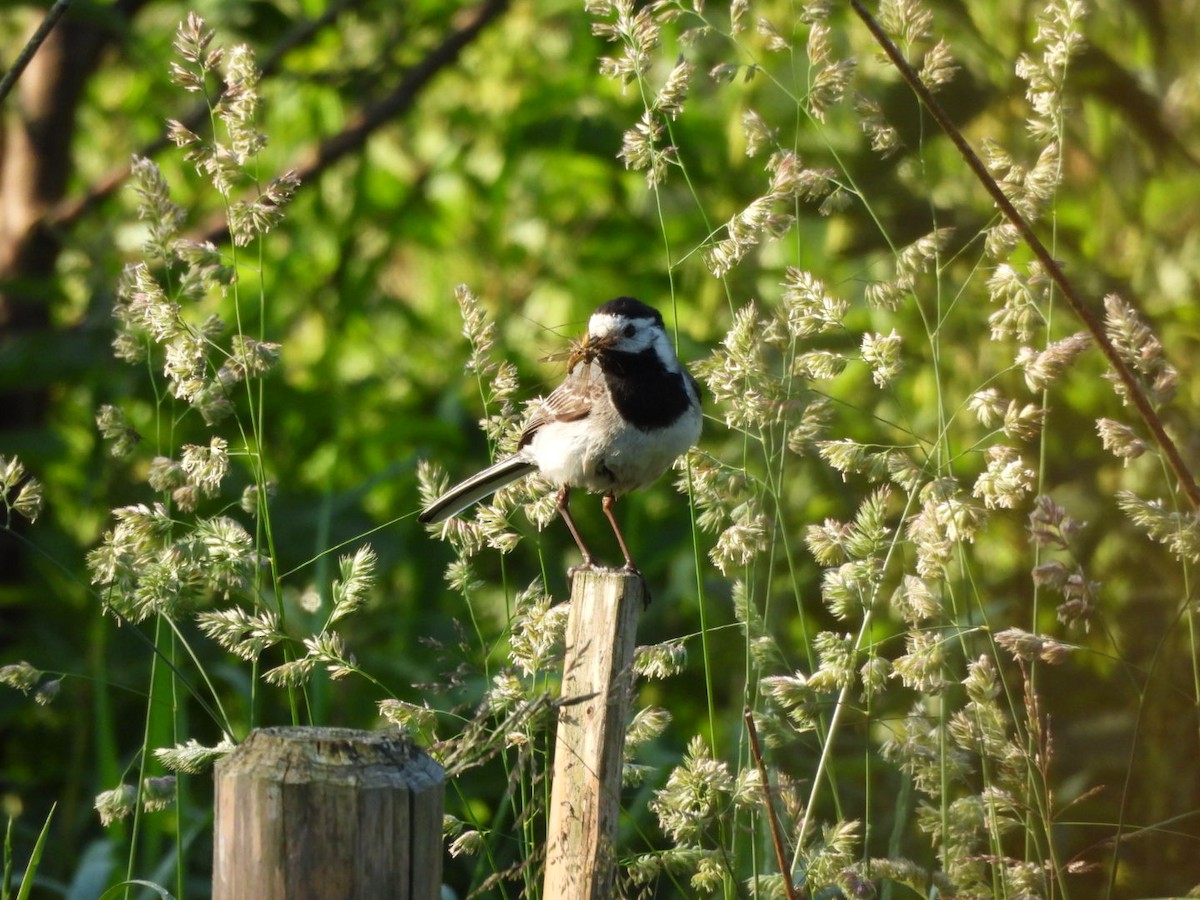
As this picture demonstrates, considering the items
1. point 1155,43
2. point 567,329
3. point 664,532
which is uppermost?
point 1155,43

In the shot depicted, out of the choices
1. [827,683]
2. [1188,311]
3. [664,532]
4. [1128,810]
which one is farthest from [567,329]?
[827,683]

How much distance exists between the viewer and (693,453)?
2406mm

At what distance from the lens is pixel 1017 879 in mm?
1958

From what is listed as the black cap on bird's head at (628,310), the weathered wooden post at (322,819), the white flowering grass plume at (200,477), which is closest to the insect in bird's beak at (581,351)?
the black cap on bird's head at (628,310)

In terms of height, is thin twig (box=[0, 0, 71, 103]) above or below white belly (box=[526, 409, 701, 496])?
above

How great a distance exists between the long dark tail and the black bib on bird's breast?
314mm

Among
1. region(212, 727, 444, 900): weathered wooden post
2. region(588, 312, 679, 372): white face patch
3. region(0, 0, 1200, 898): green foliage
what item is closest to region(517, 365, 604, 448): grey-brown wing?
region(588, 312, 679, 372): white face patch

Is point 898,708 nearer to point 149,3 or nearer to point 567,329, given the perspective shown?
point 567,329

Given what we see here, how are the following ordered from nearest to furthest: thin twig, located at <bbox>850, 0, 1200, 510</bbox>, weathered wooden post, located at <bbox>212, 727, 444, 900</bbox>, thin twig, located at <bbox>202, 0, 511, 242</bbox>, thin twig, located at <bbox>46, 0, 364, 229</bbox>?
weathered wooden post, located at <bbox>212, 727, 444, 900</bbox>
thin twig, located at <bbox>850, 0, 1200, 510</bbox>
thin twig, located at <bbox>46, 0, 364, 229</bbox>
thin twig, located at <bbox>202, 0, 511, 242</bbox>

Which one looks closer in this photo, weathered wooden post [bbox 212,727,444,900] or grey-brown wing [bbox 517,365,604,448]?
weathered wooden post [bbox 212,727,444,900]

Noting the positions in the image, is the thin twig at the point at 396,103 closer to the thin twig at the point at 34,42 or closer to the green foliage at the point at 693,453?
the green foliage at the point at 693,453

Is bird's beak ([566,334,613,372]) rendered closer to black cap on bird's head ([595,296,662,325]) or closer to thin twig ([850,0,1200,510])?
black cap on bird's head ([595,296,662,325])

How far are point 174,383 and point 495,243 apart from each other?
3.38 metres

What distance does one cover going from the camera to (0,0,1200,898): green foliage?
207 centimetres
